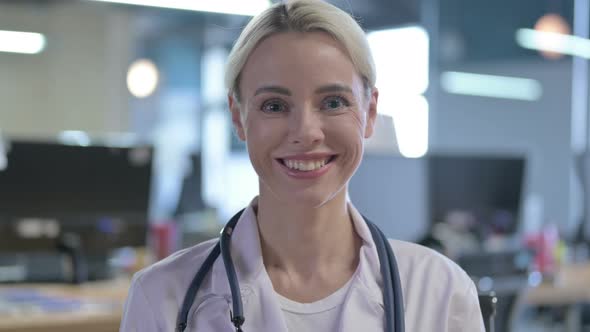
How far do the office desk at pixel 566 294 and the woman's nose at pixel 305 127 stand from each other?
2436mm

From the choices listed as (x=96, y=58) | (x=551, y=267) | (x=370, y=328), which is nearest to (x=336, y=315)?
(x=370, y=328)

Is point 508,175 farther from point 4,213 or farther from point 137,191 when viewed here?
point 4,213

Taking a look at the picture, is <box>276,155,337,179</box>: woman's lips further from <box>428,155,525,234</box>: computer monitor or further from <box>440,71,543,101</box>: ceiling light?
<box>440,71,543,101</box>: ceiling light

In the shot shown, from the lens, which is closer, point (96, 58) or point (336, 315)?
point (336, 315)

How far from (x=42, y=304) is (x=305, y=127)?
69.9 inches

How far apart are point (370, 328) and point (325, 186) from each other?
23cm

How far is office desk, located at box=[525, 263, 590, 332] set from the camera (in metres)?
3.59

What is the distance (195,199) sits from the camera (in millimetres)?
4902

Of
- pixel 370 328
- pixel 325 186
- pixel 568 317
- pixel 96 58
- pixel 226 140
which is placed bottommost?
pixel 568 317

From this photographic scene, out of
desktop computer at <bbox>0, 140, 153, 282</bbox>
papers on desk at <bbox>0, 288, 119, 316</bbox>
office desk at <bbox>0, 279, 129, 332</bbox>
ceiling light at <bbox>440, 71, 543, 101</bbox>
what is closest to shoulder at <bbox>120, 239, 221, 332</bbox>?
office desk at <bbox>0, 279, 129, 332</bbox>

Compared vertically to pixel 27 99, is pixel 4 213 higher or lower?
lower

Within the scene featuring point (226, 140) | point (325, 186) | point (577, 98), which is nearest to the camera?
point (325, 186)

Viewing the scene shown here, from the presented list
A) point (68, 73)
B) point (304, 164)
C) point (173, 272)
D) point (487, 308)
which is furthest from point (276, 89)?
point (68, 73)

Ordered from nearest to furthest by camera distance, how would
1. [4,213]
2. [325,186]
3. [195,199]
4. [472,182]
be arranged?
1. [325,186]
2. [4,213]
3. [472,182]
4. [195,199]
